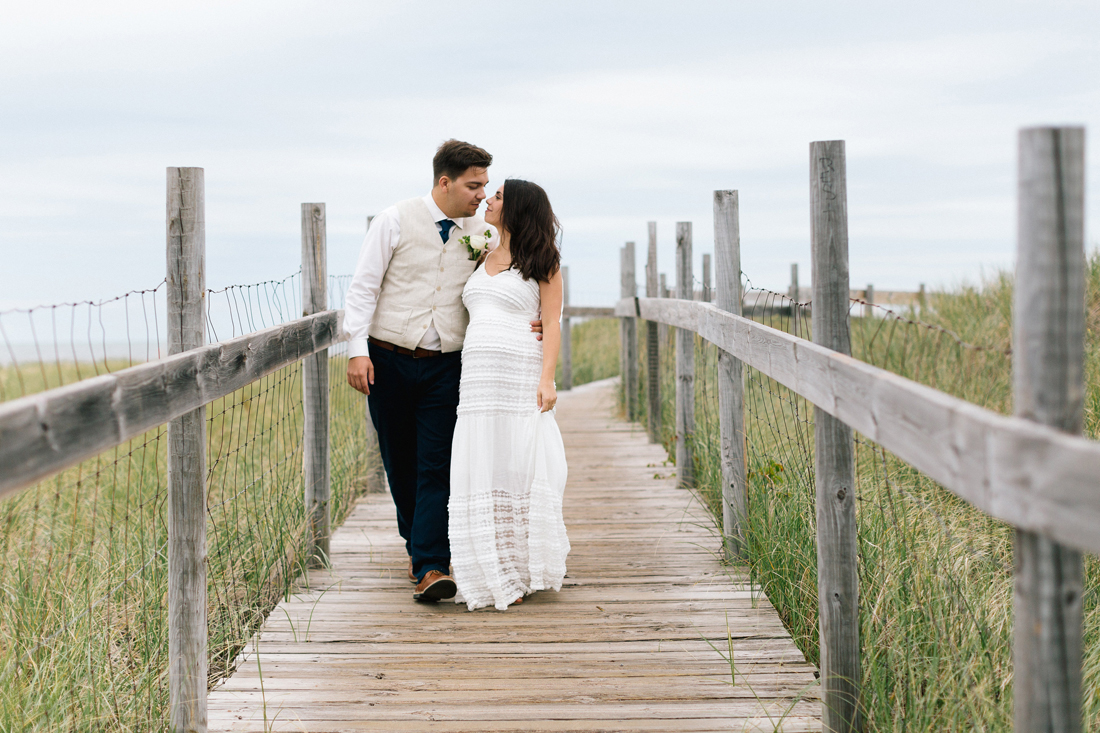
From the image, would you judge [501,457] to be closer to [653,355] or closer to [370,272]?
[370,272]

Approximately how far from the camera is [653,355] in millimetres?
8281

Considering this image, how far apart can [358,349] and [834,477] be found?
7.14ft

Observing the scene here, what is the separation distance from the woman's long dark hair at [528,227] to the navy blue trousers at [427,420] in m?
0.55

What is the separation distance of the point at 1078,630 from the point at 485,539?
262cm

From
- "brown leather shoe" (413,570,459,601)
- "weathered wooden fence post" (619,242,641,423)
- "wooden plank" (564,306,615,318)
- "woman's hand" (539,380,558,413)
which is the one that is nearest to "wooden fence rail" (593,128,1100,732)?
"woman's hand" (539,380,558,413)

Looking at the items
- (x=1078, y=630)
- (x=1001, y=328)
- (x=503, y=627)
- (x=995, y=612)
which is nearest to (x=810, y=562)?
(x=995, y=612)

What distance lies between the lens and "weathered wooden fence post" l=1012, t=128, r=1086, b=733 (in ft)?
5.47

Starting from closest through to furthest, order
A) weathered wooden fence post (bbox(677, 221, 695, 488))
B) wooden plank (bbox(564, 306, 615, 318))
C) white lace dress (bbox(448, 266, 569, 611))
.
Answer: white lace dress (bbox(448, 266, 569, 611)) < weathered wooden fence post (bbox(677, 221, 695, 488)) < wooden plank (bbox(564, 306, 615, 318))

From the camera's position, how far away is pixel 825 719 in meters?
2.85

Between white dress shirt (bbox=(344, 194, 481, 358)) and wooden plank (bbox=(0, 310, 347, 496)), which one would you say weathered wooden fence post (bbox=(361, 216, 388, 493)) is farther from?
wooden plank (bbox=(0, 310, 347, 496))

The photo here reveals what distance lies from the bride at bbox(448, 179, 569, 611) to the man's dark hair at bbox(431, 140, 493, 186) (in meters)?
0.16

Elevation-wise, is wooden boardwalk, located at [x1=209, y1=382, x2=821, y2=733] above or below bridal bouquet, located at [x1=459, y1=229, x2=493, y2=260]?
below

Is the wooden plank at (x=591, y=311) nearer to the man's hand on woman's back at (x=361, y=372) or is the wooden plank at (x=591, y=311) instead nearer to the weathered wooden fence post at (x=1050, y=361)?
the man's hand on woman's back at (x=361, y=372)

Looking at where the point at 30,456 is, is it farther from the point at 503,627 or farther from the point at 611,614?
the point at 611,614
